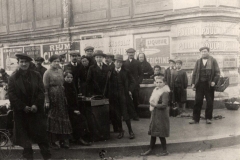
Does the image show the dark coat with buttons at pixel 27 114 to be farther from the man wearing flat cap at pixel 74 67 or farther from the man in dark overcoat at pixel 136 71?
the man in dark overcoat at pixel 136 71

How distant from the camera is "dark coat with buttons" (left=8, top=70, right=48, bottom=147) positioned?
5.55m

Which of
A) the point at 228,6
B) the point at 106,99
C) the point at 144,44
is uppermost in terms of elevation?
the point at 228,6

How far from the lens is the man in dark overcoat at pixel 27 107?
556 centimetres

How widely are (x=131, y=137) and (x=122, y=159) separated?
2.90 feet

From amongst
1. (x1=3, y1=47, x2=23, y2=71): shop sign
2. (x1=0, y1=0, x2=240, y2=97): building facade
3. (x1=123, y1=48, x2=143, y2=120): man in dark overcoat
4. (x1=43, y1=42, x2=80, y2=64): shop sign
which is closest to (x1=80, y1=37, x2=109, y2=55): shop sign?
(x1=0, y1=0, x2=240, y2=97): building facade

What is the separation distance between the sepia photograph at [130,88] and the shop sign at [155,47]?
0.04 m

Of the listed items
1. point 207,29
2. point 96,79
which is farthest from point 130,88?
point 207,29

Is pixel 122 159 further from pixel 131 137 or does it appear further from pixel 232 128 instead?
pixel 232 128

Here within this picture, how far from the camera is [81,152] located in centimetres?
634

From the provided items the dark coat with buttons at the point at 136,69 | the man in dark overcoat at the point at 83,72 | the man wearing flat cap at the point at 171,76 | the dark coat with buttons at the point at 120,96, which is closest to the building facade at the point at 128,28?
the man wearing flat cap at the point at 171,76

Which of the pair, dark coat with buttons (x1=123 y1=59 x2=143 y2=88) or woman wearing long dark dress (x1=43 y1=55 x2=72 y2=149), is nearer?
woman wearing long dark dress (x1=43 y1=55 x2=72 y2=149)

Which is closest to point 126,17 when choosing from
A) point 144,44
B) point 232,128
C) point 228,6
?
point 144,44

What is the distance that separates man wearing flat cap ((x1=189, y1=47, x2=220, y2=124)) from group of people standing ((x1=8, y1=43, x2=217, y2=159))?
25 millimetres

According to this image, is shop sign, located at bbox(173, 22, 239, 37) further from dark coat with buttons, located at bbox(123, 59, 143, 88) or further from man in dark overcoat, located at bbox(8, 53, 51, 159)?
man in dark overcoat, located at bbox(8, 53, 51, 159)
